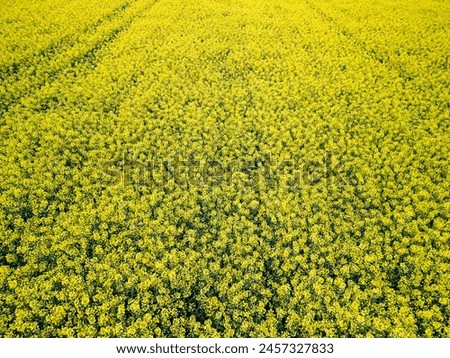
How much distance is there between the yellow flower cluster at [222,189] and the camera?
6.66 meters

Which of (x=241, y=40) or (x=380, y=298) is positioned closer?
(x=380, y=298)

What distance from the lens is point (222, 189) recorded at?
908 cm

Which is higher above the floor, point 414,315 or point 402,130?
point 402,130

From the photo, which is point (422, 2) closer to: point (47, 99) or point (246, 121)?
point (246, 121)

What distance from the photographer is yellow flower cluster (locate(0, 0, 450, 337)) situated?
666cm

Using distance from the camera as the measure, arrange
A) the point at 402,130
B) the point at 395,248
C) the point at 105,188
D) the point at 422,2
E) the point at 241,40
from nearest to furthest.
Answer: the point at 395,248, the point at 105,188, the point at 402,130, the point at 241,40, the point at 422,2

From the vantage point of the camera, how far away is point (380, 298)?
6957 mm

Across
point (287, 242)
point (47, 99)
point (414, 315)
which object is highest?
point (47, 99)

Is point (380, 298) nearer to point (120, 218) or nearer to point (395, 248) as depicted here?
point (395, 248)

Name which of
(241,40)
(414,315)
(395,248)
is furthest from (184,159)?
Answer: (241,40)

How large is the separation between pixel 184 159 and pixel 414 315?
6.61 m

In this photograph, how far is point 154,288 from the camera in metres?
6.95

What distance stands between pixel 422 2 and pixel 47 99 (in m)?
23.6
